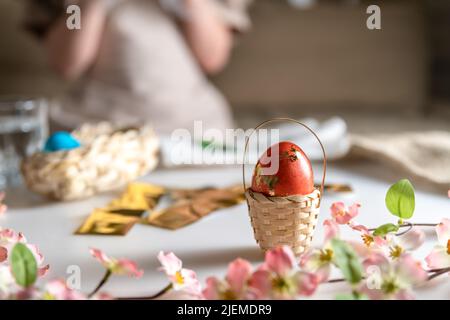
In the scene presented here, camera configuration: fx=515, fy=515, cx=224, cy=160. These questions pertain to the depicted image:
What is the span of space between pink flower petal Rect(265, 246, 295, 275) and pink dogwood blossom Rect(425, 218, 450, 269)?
140mm

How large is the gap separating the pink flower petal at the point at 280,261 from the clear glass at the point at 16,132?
530mm

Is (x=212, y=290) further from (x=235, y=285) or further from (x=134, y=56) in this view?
(x=134, y=56)

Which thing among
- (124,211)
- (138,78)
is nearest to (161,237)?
(124,211)

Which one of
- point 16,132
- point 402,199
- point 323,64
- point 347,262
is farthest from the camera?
point 323,64

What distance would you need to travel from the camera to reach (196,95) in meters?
1.21

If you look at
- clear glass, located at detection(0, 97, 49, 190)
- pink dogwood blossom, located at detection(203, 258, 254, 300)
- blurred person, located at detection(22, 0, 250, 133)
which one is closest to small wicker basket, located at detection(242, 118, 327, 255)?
pink dogwood blossom, located at detection(203, 258, 254, 300)

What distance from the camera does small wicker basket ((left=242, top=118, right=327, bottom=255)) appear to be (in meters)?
0.47

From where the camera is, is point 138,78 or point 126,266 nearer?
point 126,266

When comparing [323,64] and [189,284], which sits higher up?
[323,64]

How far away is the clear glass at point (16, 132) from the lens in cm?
79

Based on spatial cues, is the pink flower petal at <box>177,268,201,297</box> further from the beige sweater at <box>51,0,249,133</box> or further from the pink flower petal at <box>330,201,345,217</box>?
the beige sweater at <box>51,0,249,133</box>

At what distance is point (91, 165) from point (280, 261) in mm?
382

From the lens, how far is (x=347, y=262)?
0.36m
